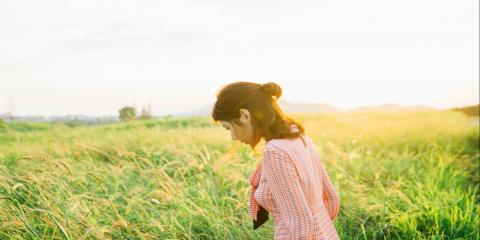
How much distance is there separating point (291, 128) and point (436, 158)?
6400 mm

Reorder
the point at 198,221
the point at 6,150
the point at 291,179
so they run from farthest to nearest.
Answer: the point at 6,150, the point at 198,221, the point at 291,179

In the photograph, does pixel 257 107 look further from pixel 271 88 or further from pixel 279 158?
pixel 279 158

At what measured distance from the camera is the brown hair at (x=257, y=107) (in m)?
2.24

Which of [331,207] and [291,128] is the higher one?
[291,128]

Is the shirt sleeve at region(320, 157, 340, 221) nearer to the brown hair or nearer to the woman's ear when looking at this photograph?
the brown hair

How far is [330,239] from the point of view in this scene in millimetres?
2367

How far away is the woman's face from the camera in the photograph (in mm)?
2268

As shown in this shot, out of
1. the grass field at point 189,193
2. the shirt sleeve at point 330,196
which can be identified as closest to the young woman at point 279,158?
the shirt sleeve at point 330,196

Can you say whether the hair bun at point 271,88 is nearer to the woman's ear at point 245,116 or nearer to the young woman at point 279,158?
the young woman at point 279,158

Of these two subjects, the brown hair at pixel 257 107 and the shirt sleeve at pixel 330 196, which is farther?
the shirt sleeve at pixel 330 196

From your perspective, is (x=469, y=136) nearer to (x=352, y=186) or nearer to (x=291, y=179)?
(x=352, y=186)

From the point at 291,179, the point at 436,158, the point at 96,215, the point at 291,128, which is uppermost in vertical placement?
the point at 291,128

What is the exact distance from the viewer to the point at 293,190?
2074 millimetres

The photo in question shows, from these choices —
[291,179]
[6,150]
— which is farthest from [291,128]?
[6,150]
